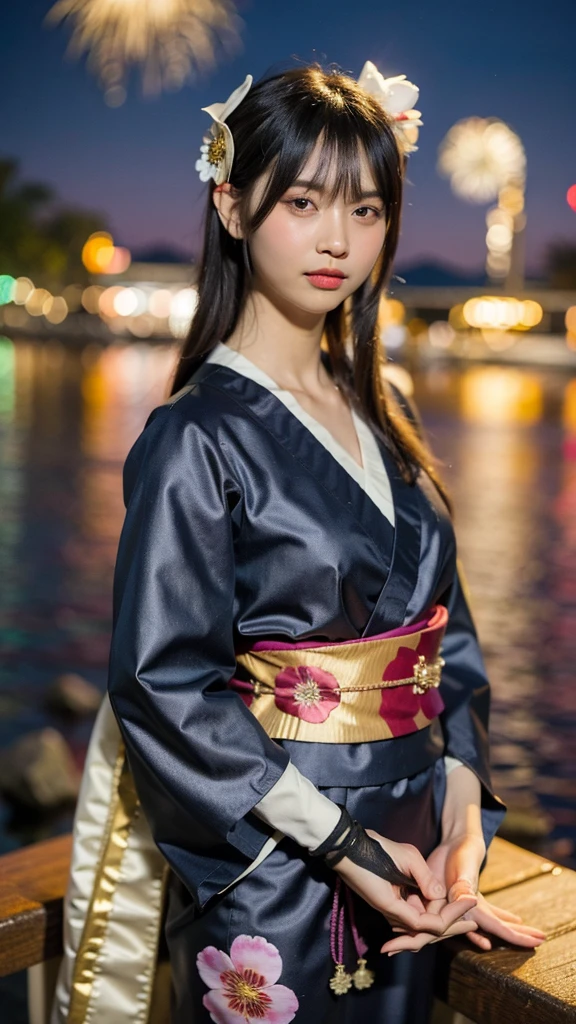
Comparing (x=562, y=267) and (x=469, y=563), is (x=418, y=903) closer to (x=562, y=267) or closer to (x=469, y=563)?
(x=469, y=563)

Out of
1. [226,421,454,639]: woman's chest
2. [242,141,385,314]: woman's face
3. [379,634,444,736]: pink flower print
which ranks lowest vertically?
[379,634,444,736]: pink flower print

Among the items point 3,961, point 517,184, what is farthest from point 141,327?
point 3,961

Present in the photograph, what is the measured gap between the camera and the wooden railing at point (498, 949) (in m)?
1.42

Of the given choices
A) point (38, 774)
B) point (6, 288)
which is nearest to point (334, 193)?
point (38, 774)

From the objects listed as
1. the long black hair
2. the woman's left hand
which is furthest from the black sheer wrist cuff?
the long black hair

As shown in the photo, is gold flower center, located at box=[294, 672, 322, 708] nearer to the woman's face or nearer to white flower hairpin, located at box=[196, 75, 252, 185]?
the woman's face

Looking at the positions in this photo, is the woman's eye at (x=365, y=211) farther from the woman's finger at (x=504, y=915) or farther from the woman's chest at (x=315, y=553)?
the woman's finger at (x=504, y=915)

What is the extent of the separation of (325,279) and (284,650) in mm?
459

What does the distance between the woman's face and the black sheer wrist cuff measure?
24.9 inches

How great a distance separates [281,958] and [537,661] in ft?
17.9

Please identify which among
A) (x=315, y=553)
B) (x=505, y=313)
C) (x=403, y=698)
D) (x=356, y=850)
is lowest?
(x=505, y=313)

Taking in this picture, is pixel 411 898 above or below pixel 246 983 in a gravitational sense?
above

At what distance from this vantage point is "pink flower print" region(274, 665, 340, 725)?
1.41 metres

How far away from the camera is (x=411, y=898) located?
1357 millimetres
